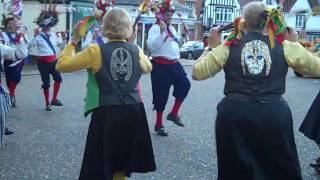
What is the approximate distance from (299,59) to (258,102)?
429 millimetres

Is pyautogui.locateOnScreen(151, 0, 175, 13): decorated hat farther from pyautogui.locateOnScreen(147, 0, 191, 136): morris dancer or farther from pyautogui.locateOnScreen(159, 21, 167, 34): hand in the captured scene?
→ pyautogui.locateOnScreen(159, 21, 167, 34): hand

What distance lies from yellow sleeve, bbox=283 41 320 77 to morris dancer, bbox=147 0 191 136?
3.12 meters

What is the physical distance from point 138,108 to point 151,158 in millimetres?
442

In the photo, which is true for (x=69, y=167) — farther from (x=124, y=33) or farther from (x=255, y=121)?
(x=255, y=121)

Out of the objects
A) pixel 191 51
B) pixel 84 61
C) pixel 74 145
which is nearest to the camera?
pixel 84 61

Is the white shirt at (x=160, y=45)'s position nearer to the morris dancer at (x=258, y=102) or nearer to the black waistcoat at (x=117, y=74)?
the black waistcoat at (x=117, y=74)

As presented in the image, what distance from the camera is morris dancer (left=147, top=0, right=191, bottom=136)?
21.1ft

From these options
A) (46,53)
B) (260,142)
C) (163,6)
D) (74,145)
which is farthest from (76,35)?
(46,53)

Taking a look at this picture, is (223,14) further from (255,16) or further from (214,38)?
(255,16)

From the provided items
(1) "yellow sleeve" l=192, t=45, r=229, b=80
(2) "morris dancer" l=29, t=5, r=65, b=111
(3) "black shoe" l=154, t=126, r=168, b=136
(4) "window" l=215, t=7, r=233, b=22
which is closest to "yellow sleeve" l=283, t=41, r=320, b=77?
(1) "yellow sleeve" l=192, t=45, r=229, b=80

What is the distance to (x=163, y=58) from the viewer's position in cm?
653

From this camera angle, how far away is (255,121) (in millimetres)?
3379

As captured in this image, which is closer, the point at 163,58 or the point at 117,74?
the point at 117,74

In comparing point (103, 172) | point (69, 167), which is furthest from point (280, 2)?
point (69, 167)
